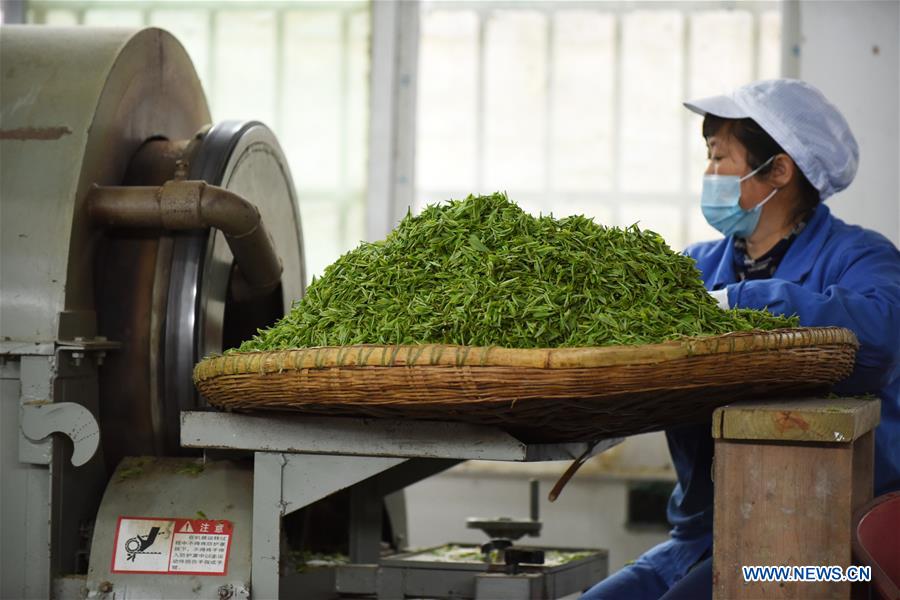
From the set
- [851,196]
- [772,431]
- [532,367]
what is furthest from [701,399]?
[851,196]

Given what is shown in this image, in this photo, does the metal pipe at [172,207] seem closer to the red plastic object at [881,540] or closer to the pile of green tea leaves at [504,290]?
the pile of green tea leaves at [504,290]

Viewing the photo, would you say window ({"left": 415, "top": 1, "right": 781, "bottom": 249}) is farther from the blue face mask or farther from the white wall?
the blue face mask

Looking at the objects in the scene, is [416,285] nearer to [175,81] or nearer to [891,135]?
[175,81]

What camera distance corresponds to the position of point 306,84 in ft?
15.3

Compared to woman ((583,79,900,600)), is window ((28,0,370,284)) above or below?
above

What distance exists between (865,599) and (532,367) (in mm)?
649

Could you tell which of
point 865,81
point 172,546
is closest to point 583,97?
point 865,81

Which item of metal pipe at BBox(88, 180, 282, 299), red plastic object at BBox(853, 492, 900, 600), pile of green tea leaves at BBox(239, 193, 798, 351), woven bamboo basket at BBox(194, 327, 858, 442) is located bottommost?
red plastic object at BBox(853, 492, 900, 600)

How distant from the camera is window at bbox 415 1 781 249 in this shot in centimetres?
446

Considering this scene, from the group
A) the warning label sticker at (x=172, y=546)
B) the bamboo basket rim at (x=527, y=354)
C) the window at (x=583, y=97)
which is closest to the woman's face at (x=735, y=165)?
the bamboo basket rim at (x=527, y=354)

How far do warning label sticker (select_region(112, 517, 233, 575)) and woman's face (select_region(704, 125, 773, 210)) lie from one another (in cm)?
135

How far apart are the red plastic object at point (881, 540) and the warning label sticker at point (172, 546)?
1.08m

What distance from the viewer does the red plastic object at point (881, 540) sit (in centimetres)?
156

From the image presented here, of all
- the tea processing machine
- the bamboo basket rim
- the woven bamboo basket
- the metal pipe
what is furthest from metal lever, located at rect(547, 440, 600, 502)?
the metal pipe
